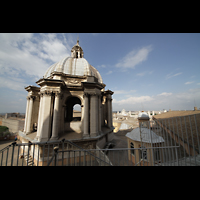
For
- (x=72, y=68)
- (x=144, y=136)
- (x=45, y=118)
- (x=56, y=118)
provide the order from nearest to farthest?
(x=144, y=136), (x=45, y=118), (x=56, y=118), (x=72, y=68)

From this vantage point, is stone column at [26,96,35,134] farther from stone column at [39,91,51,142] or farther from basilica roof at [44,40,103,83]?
stone column at [39,91,51,142]

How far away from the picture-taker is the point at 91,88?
1020cm

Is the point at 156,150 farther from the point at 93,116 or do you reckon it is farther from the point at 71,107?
the point at 71,107

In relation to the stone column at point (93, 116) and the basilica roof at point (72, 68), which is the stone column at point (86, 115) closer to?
the stone column at point (93, 116)

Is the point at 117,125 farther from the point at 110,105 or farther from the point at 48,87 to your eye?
the point at 48,87

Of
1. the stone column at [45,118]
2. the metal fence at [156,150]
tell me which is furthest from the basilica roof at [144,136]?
the stone column at [45,118]

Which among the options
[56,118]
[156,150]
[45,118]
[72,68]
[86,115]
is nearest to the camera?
[156,150]

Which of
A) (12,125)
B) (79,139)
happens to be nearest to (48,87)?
(79,139)

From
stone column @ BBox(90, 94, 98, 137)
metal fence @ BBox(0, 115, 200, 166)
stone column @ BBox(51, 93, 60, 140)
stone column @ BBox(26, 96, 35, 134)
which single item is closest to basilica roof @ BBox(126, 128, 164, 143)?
metal fence @ BBox(0, 115, 200, 166)

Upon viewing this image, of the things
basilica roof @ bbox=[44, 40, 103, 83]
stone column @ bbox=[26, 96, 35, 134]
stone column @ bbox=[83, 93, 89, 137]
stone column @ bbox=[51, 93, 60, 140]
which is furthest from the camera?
basilica roof @ bbox=[44, 40, 103, 83]

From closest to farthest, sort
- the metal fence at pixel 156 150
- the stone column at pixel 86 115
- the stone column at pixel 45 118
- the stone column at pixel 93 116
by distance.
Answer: the metal fence at pixel 156 150 < the stone column at pixel 45 118 < the stone column at pixel 86 115 < the stone column at pixel 93 116

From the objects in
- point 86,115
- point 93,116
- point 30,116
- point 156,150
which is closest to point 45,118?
point 86,115
